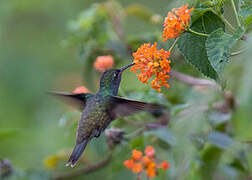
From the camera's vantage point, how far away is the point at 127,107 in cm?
135

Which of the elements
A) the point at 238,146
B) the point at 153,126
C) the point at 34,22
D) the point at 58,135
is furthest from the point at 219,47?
the point at 34,22

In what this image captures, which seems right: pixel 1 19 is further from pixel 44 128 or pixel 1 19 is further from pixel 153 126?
pixel 153 126

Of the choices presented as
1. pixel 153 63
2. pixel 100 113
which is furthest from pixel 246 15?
pixel 100 113

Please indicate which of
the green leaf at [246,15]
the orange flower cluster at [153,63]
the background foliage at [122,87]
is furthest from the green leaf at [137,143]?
the green leaf at [246,15]

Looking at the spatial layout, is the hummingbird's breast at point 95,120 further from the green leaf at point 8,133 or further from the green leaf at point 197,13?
the green leaf at point 8,133

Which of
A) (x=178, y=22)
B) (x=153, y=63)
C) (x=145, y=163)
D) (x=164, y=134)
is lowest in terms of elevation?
(x=145, y=163)

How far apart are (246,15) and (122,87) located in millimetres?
996

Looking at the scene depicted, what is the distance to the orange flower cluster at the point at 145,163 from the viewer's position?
156 centimetres

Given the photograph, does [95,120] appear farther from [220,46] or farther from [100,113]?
[220,46]

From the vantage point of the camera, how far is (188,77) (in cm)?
199

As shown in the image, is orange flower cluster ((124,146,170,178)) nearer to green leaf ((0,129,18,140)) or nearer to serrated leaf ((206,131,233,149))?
serrated leaf ((206,131,233,149))

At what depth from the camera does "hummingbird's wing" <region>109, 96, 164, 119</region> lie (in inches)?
49.5

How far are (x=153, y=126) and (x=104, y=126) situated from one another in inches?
14.0

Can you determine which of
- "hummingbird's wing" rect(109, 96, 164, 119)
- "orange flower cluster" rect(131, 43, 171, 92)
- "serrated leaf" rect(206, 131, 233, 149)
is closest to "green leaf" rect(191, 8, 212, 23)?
"orange flower cluster" rect(131, 43, 171, 92)
